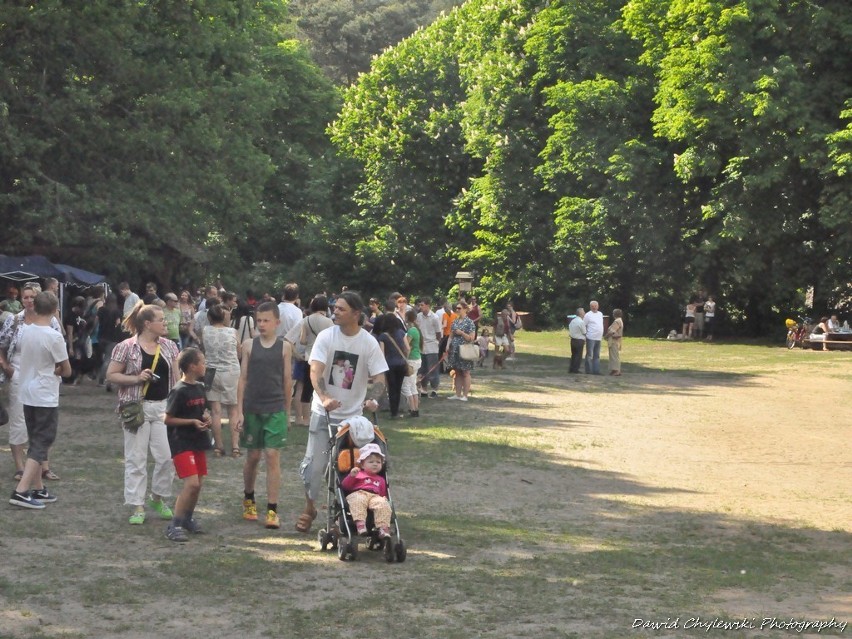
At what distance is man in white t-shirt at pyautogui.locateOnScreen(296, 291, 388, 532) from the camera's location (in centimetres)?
986

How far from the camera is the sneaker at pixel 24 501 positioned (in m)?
10.9

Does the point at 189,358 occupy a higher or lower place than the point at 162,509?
higher

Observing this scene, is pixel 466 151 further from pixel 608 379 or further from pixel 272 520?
pixel 272 520

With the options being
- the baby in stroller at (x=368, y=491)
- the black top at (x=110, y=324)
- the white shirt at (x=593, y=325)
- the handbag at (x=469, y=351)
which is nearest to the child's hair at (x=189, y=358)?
the baby in stroller at (x=368, y=491)

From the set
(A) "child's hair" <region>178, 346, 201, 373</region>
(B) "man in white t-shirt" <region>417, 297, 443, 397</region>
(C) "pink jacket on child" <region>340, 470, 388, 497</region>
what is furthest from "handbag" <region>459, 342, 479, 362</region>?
(C) "pink jacket on child" <region>340, 470, 388, 497</region>

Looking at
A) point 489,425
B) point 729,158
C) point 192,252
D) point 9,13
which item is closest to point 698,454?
point 489,425

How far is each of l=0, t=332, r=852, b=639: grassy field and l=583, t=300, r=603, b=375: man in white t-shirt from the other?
42.4 ft

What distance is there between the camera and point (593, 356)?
29.7 m

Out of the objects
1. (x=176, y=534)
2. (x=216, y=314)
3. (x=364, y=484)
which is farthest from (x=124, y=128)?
(x=364, y=484)

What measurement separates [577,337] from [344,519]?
20609 mm

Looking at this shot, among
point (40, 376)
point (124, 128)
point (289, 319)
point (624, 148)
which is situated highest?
point (624, 148)

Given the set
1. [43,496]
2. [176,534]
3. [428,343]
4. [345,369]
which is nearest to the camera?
[176,534]

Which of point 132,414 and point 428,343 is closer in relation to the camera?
point 132,414

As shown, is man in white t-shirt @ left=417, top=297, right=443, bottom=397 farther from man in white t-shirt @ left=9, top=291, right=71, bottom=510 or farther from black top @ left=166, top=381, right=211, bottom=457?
black top @ left=166, top=381, right=211, bottom=457
